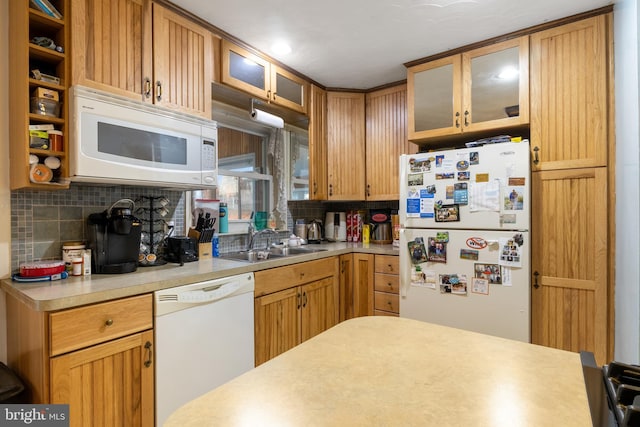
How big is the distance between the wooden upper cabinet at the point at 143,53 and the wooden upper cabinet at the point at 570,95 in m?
2.15

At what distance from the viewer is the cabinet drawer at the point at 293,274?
208cm

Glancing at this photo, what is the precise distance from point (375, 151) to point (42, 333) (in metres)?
2.69

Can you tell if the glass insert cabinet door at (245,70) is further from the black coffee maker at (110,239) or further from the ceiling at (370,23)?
the black coffee maker at (110,239)

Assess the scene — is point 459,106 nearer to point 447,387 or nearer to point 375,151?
point 375,151

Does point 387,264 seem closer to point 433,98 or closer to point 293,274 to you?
point 293,274

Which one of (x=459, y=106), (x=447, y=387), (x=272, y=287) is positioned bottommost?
(x=272, y=287)

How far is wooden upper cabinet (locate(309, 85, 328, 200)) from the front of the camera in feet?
9.87

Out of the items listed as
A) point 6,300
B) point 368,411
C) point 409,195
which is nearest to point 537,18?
point 409,195

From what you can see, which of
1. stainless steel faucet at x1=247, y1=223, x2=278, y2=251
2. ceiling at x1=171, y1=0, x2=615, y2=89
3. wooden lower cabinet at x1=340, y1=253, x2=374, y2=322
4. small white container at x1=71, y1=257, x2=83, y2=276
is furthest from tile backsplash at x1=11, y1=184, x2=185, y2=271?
wooden lower cabinet at x1=340, y1=253, x2=374, y2=322

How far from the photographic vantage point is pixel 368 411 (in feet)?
1.87

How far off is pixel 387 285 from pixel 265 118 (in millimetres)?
1664

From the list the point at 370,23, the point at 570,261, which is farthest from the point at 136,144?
the point at 570,261

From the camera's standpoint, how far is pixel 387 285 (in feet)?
8.88

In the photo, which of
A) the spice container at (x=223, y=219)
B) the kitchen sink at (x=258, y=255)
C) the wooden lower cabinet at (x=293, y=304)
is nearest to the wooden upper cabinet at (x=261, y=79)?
the spice container at (x=223, y=219)
